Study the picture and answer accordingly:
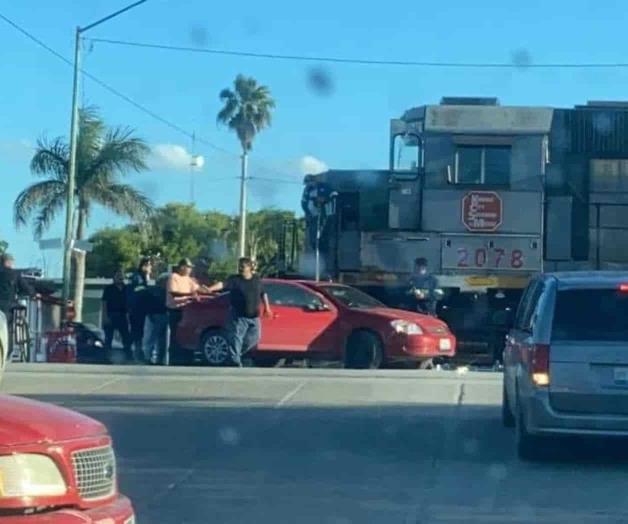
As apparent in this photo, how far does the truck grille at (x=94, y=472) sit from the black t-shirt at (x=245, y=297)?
14456 mm

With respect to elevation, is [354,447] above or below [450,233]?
below

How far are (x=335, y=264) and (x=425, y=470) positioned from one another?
14406mm

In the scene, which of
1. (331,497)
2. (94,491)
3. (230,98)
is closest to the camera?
(94,491)

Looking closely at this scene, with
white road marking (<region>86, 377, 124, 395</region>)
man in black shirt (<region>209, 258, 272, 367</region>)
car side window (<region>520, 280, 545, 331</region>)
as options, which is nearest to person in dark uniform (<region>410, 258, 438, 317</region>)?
man in black shirt (<region>209, 258, 272, 367</region>)

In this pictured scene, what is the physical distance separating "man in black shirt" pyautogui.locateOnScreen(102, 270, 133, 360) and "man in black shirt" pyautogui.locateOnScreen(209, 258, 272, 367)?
10.7ft

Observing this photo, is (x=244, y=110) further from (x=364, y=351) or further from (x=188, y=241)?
(x=364, y=351)

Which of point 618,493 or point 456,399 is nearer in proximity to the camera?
point 618,493

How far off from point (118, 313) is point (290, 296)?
3125 millimetres

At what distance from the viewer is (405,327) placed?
Result: 22359 millimetres

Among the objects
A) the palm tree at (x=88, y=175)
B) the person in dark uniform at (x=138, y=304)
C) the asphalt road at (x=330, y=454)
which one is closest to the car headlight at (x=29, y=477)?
the asphalt road at (x=330, y=454)

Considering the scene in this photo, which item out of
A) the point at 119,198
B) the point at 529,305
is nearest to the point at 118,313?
the point at 529,305

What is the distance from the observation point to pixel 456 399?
17.5 metres

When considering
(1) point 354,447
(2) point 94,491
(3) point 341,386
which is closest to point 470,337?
(3) point 341,386

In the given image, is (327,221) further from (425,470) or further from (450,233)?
(425,470)
